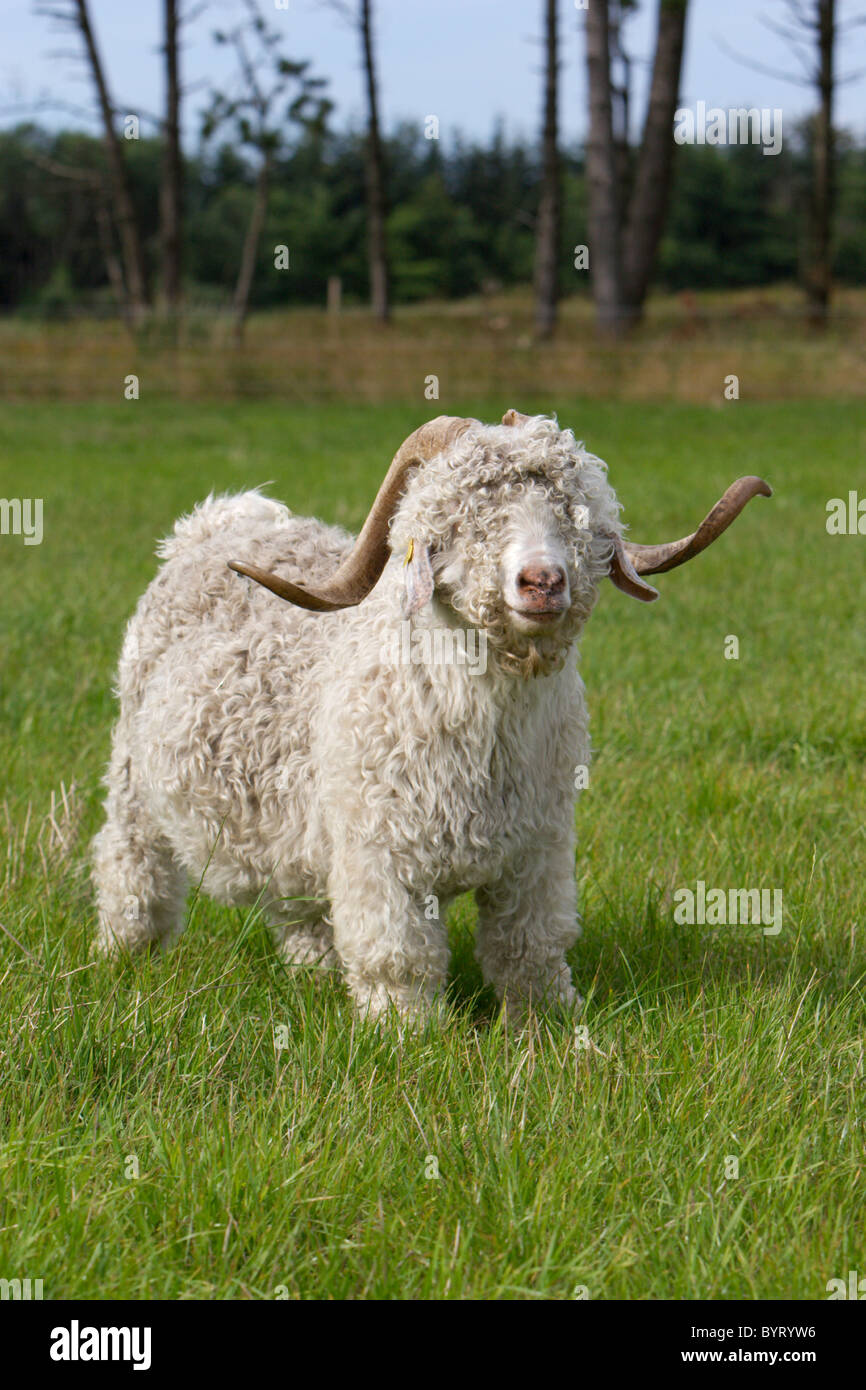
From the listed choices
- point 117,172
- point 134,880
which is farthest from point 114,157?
point 134,880

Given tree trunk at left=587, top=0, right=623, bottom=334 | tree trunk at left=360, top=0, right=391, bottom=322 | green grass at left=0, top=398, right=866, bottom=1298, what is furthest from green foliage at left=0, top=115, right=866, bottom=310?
green grass at left=0, top=398, right=866, bottom=1298

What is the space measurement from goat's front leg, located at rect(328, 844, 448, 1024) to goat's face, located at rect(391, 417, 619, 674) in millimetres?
647

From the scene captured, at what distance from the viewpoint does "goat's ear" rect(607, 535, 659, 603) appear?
326cm

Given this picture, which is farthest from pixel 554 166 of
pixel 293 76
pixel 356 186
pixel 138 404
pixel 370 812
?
pixel 356 186

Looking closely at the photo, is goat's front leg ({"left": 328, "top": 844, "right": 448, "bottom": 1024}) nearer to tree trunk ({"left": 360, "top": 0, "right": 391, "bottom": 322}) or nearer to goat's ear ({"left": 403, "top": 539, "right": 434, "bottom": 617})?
goat's ear ({"left": 403, "top": 539, "right": 434, "bottom": 617})

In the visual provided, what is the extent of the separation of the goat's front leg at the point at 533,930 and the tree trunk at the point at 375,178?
26819 millimetres

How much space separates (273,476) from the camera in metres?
13.1

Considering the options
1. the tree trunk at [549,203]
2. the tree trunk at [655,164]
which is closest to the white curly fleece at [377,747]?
the tree trunk at [655,164]

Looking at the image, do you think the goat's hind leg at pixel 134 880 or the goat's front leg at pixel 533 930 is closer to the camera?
the goat's front leg at pixel 533 930

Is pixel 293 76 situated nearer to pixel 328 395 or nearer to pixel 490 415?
pixel 328 395

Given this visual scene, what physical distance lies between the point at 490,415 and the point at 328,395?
4124mm

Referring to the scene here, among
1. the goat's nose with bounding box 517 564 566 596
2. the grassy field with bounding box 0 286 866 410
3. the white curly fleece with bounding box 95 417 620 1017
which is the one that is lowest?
the white curly fleece with bounding box 95 417 620 1017

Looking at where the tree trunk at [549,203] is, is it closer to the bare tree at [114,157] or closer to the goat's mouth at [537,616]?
the bare tree at [114,157]

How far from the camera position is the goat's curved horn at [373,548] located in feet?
10.9
